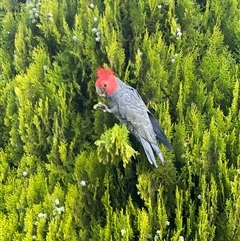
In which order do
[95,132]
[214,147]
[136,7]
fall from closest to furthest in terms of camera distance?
[214,147], [95,132], [136,7]

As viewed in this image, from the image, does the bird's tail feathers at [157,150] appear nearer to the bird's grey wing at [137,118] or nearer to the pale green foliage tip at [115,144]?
the bird's grey wing at [137,118]

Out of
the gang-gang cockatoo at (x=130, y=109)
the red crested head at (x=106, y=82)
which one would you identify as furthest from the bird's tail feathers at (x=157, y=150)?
the red crested head at (x=106, y=82)

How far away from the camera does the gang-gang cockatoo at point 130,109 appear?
264 centimetres

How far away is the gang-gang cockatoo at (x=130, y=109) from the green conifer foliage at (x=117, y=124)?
9 cm

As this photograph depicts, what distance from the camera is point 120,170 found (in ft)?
8.98

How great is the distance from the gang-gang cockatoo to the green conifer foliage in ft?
0.28

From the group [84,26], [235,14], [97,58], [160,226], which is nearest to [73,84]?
[97,58]

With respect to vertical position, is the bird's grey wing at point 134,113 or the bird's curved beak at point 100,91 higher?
the bird's curved beak at point 100,91

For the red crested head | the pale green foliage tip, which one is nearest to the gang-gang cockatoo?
the red crested head

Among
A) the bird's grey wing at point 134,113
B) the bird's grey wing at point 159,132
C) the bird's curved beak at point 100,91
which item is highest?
the bird's curved beak at point 100,91

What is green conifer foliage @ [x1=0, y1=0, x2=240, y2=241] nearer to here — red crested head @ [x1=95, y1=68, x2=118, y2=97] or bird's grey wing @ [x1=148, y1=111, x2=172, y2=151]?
bird's grey wing @ [x1=148, y1=111, x2=172, y2=151]

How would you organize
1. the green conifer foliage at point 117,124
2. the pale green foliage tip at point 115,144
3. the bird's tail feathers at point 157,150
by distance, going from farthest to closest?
1. the bird's tail feathers at point 157,150
2. the green conifer foliage at point 117,124
3. the pale green foliage tip at point 115,144

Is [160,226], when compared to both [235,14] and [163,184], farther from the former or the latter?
[235,14]

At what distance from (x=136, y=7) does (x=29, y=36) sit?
3.10ft
